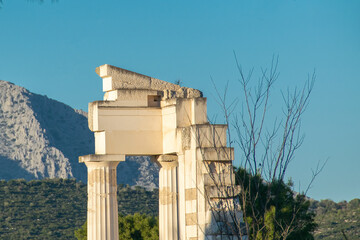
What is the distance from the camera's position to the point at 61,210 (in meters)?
84.7

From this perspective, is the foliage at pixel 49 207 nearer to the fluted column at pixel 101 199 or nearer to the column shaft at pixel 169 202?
the column shaft at pixel 169 202

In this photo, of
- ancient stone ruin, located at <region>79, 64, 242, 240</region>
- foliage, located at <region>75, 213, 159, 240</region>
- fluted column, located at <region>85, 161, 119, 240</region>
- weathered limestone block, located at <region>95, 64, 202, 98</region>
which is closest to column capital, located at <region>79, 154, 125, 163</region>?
ancient stone ruin, located at <region>79, 64, 242, 240</region>

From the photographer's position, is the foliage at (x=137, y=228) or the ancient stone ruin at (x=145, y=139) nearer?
the ancient stone ruin at (x=145, y=139)

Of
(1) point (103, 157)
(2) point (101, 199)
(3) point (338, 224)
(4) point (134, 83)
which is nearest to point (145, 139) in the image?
(1) point (103, 157)

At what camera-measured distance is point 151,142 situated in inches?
909

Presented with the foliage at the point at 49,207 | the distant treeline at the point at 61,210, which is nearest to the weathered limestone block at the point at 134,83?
the distant treeline at the point at 61,210

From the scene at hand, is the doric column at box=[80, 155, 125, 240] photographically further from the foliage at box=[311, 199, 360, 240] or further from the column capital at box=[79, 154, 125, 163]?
the foliage at box=[311, 199, 360, 240]

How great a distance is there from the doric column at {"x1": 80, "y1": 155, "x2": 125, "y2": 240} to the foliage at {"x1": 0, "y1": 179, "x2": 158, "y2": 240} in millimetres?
49920

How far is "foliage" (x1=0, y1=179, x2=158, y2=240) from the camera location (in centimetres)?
7600

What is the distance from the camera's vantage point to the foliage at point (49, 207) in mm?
76000

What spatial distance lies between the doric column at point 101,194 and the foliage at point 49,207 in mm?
49920

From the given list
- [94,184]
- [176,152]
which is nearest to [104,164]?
[94,184]

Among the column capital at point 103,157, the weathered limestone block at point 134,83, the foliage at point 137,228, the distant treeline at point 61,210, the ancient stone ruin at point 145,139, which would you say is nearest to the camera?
the ancient stone ruin at point 145,139

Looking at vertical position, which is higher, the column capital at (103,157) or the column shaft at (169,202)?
the column capital at (103,157)
